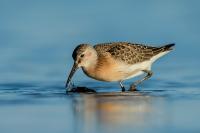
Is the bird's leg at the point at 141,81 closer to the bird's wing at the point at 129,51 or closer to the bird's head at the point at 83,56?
the bird's wing at the point at 129,51

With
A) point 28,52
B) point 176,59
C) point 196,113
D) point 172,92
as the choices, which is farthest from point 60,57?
point 196,113

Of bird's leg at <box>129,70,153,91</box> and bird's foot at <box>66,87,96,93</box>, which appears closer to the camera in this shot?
bird's foot at <box>66,87,96,93</box>

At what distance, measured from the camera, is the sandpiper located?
47.2 feet

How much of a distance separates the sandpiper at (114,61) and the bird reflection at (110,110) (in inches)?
38.0

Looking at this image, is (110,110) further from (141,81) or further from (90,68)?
(141,81)

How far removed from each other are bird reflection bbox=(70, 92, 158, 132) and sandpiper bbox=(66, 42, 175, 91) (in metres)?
0.97

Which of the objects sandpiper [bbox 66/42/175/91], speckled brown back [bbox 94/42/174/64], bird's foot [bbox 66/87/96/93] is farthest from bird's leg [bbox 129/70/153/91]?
bird's foot [bbox 66/87/96/93]

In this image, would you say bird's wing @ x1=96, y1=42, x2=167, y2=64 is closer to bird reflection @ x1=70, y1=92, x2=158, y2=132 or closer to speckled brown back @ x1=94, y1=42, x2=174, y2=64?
speckled brown back @ x1=94, y1=42, x2=174, y2=64

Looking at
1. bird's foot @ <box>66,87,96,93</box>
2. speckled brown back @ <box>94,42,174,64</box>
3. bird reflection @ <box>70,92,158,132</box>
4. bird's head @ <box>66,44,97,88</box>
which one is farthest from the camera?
speckled brown back @ <box>94,42,174,64</box>

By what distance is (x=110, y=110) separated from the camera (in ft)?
37.5

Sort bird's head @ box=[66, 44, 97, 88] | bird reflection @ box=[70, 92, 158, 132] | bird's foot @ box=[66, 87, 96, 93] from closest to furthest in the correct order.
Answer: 1. bird reflection @ box=[70, 92, 158, 132]
2. bird's foot @ box=[66, 87, 96, 93]
3. bird's head @ box=[66, 44, 97, 88]

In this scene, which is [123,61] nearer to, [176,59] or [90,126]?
[176,59]

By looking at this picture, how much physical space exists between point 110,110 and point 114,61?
3.33m

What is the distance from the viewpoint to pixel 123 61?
14805 millimetres
